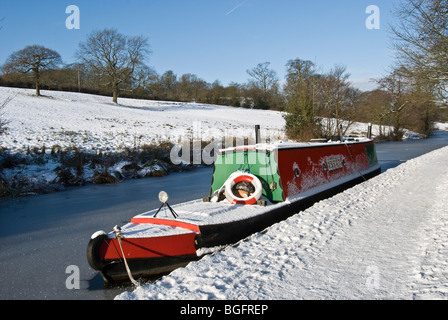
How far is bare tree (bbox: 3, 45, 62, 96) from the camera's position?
3105 centimetres

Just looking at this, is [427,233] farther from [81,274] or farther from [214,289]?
[81,274]

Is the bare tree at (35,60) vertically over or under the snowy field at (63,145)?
over

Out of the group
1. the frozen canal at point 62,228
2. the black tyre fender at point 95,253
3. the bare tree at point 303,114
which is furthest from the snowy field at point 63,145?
the black tyre fender at point 95,253

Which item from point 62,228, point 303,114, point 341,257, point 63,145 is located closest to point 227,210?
point 341,257

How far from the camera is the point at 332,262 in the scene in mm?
3986

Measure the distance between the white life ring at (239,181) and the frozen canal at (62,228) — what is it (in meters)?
2.60

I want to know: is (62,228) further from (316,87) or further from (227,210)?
(316,87)

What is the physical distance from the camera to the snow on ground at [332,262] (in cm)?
330

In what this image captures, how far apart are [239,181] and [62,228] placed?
12.7 ft

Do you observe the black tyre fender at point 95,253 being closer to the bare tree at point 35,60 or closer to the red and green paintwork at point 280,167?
the red and green paintwork at point 280,167

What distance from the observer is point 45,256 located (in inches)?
217
